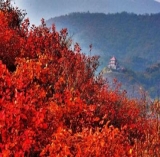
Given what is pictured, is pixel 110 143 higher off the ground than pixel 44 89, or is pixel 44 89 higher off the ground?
pixel 44 89

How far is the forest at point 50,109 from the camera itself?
21438 millimetres

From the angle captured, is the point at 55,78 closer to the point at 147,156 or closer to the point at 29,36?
the point at 29,36

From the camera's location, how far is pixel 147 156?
10.4m

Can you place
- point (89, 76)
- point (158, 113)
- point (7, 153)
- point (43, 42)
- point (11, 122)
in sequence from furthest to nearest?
point (43, 42)
point (89, 76)
point (11, 122)
point (7, 153)
point (158, 113)

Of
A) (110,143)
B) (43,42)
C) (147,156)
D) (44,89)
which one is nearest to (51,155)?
(110,143)

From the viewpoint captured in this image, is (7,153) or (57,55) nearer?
(7,153)

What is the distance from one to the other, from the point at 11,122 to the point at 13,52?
447 inches

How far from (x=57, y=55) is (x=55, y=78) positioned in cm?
757

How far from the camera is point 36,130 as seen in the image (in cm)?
2344

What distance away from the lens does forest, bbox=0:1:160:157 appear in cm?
2144

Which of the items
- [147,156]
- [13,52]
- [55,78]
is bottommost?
[147,156]

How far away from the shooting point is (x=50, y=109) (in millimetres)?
24984

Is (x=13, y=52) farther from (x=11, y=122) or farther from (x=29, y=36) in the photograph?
(x=11, y=122)

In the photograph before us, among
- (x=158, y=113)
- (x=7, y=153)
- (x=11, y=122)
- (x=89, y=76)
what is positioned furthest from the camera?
(x=89, y=76)
